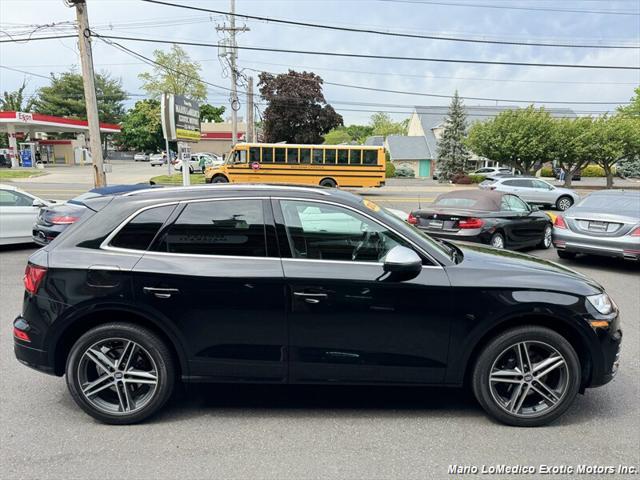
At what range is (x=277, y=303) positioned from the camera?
3.01 metres

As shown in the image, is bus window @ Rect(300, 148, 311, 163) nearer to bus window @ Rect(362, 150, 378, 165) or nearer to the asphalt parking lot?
bus window @ Rect(362, 150, 378, 165)

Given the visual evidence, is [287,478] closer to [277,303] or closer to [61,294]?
[277,303]

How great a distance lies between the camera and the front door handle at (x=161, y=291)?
299cm

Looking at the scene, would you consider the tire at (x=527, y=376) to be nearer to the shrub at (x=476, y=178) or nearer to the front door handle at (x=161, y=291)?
the front door handle at (x=161, y=291)

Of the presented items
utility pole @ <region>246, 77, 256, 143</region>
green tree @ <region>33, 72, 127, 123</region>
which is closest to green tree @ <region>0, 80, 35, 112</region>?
green tree @ <region>33, 72, 127, 123</region>

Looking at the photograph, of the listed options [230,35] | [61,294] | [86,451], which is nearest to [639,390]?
Result: [86,451]

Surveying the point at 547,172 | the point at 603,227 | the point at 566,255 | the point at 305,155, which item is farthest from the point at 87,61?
the point at 547,172

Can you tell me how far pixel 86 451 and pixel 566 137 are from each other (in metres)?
37.7

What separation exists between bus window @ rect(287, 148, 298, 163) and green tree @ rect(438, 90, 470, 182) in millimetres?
23511

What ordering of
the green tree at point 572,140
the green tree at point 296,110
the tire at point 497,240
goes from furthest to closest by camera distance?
the green tree at point 296,110, the green tree at point 572,140, the tire at point 497,240

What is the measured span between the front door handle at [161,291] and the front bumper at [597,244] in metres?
7.53

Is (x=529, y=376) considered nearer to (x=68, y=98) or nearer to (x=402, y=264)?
(x=402, y=264)

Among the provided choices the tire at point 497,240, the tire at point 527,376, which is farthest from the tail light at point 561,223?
the tire at point 527,376

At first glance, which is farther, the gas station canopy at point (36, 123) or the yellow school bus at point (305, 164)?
the gas station canopy at point (36, 123)
